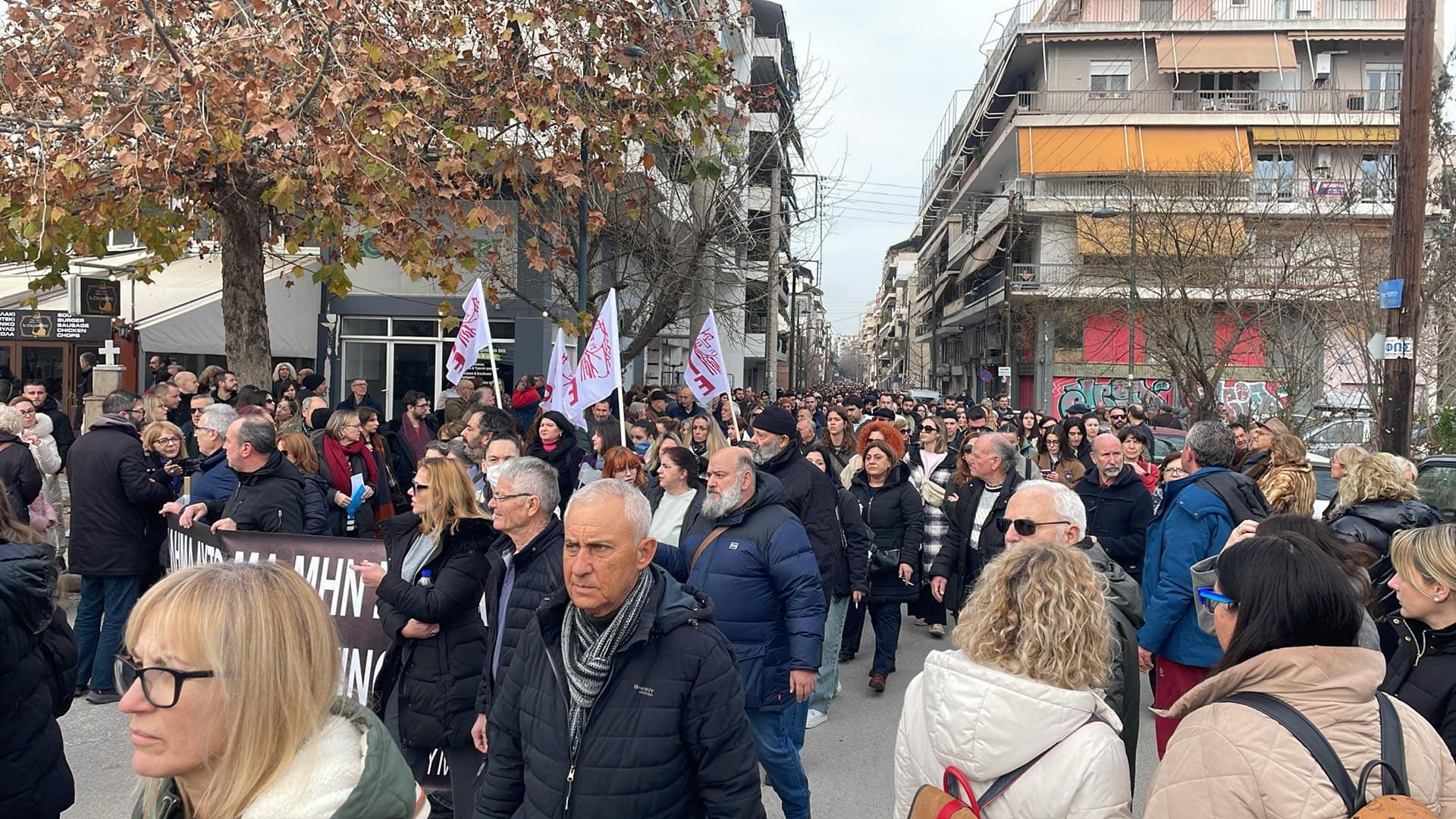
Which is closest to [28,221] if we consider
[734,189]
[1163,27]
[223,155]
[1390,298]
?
[223,155]

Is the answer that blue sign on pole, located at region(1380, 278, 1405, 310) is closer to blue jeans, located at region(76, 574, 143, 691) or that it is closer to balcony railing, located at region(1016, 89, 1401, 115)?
blue jeans, located at region(76, 574, 143, 691)

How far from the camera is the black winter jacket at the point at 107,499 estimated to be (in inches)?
263

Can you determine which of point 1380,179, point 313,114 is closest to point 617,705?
point 313,114

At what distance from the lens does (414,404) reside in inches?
450

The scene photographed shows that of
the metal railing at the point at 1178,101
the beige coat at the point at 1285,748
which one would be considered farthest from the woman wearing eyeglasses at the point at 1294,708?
the metal railing at the point at 1178,101

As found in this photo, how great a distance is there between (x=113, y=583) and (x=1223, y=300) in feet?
76.0

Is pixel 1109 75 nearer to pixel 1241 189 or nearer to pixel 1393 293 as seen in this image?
pixel 1241 189

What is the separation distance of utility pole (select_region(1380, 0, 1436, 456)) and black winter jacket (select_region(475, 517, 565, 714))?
971cm

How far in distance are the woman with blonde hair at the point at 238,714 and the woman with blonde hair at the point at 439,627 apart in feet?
7.82

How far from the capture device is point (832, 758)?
241 inches

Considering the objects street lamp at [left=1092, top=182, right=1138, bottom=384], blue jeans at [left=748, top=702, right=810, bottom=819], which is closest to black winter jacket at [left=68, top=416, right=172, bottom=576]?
blue jeans at [left=748, top=702, right=810, bottom=819]

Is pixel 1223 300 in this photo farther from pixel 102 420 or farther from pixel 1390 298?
pixel 102 420

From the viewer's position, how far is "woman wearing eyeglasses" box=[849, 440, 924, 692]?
767 cm

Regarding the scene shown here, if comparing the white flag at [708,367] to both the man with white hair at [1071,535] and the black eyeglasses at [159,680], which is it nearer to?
the man with white hair at [1071,535]
